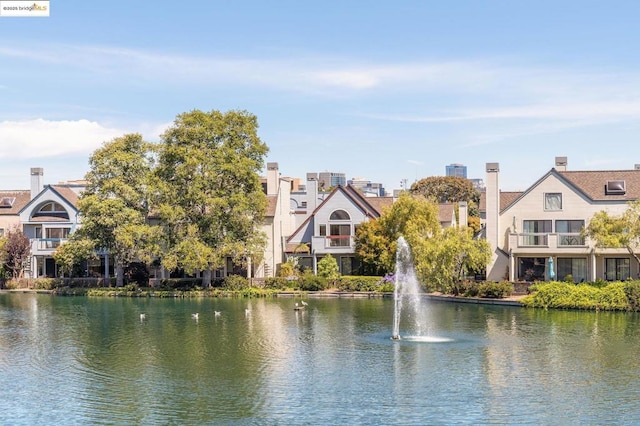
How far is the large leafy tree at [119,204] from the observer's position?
69.6 m

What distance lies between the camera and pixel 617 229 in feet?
186

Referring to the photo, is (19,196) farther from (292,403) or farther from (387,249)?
(292,403)

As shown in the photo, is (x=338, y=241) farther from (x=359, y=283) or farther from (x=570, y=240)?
(x=570, y=240)

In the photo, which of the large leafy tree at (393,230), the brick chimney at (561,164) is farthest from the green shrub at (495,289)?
the brick chimney at (561,164)

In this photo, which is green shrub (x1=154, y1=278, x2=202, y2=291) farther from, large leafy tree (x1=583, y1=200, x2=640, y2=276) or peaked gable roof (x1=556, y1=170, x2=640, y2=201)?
large leafy tree (x1=583, y1=200, x2=640, y2=276)

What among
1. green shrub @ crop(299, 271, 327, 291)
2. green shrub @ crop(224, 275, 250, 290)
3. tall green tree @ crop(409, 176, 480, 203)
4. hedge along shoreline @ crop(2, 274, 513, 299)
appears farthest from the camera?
tall green tree @ crop(409, 176, 480, 203)

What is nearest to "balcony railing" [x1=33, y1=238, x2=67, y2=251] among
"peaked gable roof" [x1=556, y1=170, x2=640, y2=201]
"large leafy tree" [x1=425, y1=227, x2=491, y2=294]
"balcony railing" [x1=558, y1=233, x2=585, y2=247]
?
"large leafy tree" [x1=425, y1=227, x2=491, y2=294]

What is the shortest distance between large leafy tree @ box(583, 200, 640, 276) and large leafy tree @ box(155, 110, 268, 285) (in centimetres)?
2718

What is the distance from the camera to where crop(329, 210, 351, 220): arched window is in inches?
2906

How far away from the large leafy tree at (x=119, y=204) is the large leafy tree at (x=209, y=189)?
7.50 ft

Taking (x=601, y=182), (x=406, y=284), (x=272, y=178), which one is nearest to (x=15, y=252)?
(x=272, y=178)

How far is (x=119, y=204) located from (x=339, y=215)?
19478 mm

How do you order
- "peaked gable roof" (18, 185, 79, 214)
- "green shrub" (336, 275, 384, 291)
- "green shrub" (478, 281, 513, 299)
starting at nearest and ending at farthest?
1. "green shrub" (478, 281, 513, 299)
2. "green shrub" (336, 275, 384, 291)
3. "peaked gable roof" (18, 185, 79, 214)

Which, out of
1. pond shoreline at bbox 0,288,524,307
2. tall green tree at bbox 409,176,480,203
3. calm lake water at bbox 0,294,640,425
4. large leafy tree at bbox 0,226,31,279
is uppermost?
tall green tree at bbox 409,176,480,203
